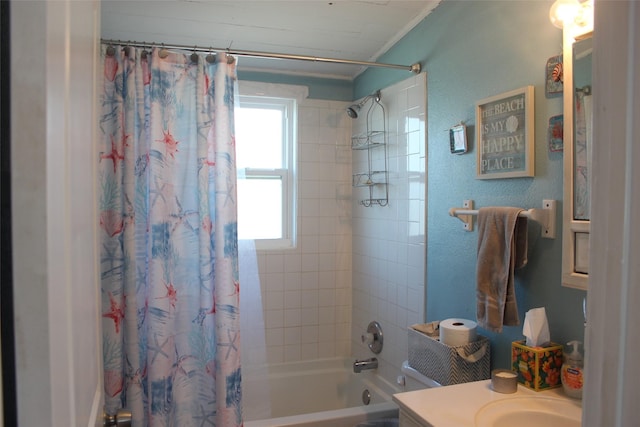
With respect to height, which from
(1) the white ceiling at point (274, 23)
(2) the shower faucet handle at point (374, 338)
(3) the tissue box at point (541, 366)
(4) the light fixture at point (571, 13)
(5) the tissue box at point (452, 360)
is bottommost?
(2) the shower faucet handle at point (374, 338)

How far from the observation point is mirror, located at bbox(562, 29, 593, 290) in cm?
133

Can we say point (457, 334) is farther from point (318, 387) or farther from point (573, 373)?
point (318, 387)

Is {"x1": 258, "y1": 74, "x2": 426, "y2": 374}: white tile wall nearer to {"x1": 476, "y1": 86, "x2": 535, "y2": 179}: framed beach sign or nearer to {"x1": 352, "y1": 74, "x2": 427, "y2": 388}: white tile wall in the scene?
{"x1": 352, "y1": 74, "x2": 427, "y2": 388}: white tile wall

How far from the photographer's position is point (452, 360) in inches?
64.7

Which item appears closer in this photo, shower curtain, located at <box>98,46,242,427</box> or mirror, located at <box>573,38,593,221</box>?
mirror, located at <box>573,38,593,221</box>

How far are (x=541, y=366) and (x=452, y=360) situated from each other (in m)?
0.34

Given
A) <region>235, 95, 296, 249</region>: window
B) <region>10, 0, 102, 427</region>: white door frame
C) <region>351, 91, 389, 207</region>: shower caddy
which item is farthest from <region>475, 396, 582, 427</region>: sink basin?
<region>235, 95, 296, 249</region>: window

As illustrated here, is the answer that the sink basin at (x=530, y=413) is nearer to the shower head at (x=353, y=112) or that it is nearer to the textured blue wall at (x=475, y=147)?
the textured blue wall at (x=475, y=147)

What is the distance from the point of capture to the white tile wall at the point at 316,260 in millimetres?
3137

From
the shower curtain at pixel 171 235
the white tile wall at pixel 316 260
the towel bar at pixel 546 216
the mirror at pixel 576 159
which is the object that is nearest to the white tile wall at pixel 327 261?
the white tile wall at pixel 316 260

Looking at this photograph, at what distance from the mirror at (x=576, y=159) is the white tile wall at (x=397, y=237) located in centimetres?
93

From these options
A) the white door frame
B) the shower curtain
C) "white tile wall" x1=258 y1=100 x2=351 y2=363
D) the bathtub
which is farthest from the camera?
"white tile wall" x1=258 y1=100 x2=351 y2=363

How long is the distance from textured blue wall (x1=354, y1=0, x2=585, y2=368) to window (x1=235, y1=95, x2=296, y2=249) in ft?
3.03

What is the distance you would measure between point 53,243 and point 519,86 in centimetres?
165
